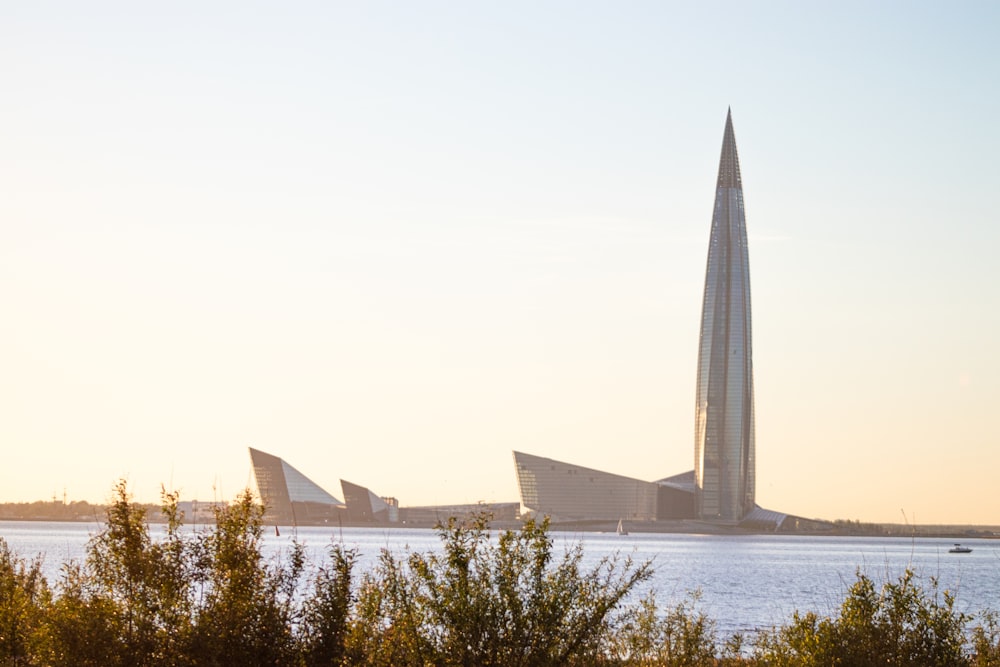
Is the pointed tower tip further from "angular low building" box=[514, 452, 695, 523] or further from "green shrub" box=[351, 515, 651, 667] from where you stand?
"green shrub" box=[351, 515, 651, 667]

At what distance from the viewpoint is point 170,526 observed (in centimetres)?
1472

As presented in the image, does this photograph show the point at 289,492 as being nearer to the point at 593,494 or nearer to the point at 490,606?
the point at 593,494

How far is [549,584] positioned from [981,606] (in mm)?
41890

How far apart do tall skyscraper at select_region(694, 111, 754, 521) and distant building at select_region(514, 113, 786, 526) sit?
0.12 meters

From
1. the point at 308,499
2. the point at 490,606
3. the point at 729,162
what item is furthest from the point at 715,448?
the point at 490,606

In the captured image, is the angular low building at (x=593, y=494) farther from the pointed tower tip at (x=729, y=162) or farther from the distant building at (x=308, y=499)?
the pointed tower tip at (x=729, y=162)

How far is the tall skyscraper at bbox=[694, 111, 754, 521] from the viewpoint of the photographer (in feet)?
516

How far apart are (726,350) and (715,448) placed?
1584 cm

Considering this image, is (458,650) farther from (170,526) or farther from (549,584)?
(170,526)

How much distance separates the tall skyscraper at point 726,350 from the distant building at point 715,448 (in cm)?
12

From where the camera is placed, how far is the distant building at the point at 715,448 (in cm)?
15788

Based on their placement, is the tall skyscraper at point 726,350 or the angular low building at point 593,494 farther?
the angular low building at point 593,494

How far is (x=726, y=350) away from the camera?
15788cm

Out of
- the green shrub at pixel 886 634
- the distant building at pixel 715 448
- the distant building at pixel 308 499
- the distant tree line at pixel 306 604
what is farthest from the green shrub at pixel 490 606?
the distant building at pixel 308 499
